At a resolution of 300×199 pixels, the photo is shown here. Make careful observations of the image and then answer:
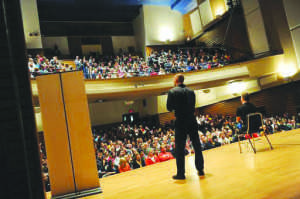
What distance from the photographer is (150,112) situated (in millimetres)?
12531

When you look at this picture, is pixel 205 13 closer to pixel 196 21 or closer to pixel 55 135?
pixel 196 21

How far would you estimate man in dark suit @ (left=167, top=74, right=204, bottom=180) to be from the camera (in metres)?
2.47

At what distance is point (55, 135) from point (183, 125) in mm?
1330

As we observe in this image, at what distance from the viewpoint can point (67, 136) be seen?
238cm

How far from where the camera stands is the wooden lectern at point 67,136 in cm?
231

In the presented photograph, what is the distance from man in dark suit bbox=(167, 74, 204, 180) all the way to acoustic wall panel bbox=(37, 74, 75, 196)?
1120mm

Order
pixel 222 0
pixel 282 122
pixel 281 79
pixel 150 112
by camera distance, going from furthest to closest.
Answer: pixel 150 112 → pixel 222 0 → pixel 281 79 → pixel 282 122

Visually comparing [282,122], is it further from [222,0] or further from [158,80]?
[222,0]

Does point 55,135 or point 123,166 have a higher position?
point 55,135

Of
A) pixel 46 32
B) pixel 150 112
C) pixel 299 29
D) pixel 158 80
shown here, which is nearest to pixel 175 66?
pixel 158 80

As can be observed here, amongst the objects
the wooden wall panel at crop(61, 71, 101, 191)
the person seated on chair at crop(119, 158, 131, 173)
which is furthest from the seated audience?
the wooden wall panel at crop(61, 71, 101, 191)

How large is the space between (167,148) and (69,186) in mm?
4093

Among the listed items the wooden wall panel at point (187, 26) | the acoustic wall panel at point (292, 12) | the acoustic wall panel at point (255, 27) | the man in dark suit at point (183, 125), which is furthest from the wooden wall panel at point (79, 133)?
the wooden wall panel at point (187, 26)

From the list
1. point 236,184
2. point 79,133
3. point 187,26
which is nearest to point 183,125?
point 236,184
